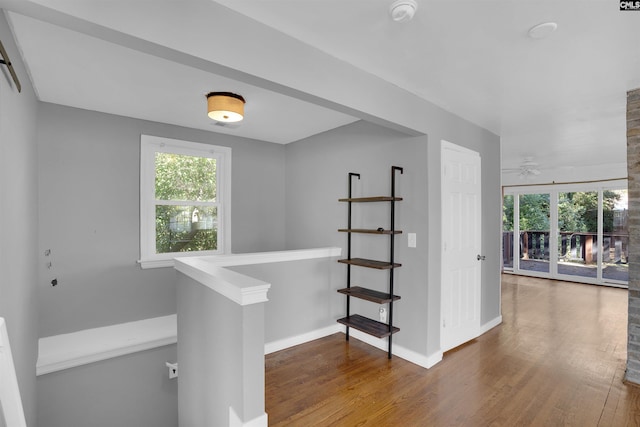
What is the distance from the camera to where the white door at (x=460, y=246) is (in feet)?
10.2

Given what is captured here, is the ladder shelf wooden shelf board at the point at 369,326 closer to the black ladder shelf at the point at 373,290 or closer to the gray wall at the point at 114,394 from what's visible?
the black ladder shelf at the point at 373,290

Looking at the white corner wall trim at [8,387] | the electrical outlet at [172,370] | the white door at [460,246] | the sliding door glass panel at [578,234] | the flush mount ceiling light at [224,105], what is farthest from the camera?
the sliding door glass panel at [578,234]

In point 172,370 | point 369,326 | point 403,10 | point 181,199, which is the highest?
point 403,10

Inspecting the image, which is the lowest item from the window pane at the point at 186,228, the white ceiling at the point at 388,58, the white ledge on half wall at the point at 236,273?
the white ledge on half wall at the point at 236,273

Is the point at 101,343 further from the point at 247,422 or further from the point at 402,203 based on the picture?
the point at 402,203

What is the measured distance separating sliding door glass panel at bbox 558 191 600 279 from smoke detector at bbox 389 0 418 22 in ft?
24.0

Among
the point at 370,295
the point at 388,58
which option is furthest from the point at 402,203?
the point at 388,58

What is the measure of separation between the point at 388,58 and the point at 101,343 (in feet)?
11.7

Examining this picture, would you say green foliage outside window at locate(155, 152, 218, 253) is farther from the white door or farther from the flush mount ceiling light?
the white door

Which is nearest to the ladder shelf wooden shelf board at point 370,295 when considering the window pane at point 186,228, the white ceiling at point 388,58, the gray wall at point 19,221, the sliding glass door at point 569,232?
the white ceiling at point 388,58

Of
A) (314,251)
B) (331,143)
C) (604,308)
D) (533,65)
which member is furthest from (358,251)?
(604,308)

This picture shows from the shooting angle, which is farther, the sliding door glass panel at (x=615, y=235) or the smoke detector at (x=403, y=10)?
the sliding door glass panel at (x=615, y=235)

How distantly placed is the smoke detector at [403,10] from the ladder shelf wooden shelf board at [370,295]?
2.24m

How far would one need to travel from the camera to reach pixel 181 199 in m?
3.81
